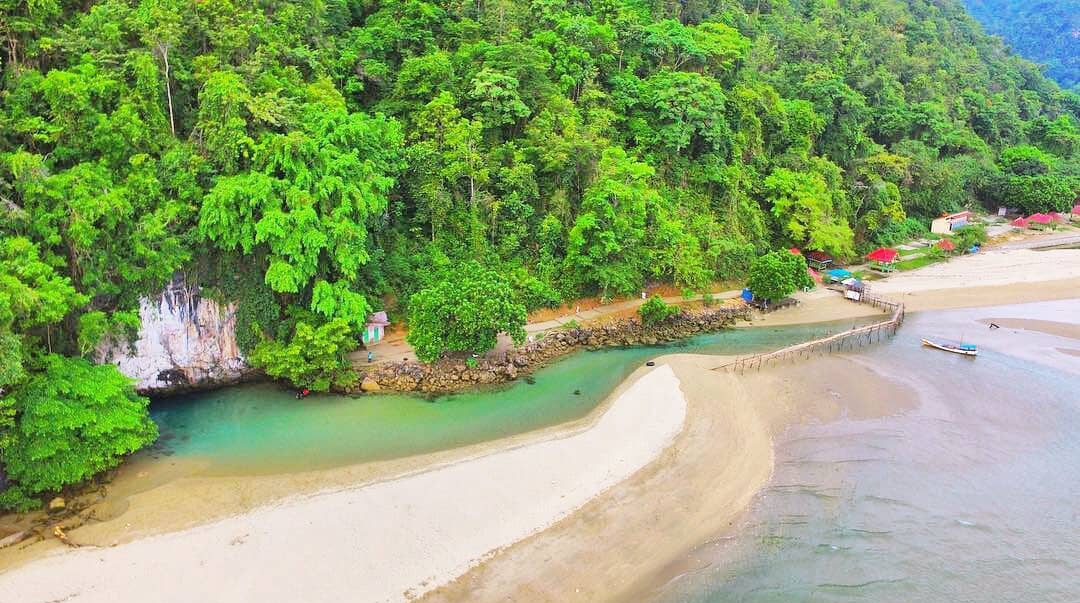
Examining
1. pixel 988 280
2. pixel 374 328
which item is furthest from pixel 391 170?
pixel 988 280

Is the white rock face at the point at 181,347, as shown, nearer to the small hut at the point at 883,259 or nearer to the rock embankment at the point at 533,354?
the rock embankment at the point at 533,354

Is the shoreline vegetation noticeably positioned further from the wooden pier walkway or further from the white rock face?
Result: the white rock face

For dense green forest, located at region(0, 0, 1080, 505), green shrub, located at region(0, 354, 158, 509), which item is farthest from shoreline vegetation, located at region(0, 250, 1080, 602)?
dense green forest, located at region(0, 0, 1080, 505)

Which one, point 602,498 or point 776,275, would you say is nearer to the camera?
point 602,498

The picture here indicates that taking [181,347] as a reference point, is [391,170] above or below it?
above

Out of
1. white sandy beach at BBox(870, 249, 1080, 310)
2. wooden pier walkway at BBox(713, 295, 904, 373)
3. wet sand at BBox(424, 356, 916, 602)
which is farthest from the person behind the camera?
white sandy beach at BBox(870, 249, 1080, 310)

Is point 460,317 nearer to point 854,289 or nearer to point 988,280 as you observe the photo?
point 854,289

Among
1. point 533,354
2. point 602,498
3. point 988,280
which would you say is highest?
point 988,280
